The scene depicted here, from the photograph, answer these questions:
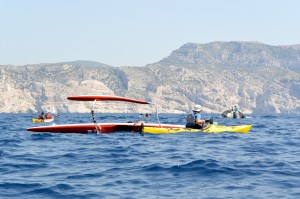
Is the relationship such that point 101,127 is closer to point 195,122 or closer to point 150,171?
point 195,122

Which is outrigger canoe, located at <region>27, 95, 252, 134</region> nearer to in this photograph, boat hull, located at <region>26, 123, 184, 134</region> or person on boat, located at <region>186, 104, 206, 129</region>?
boat hull, located at <region>26, 123, 184, 134</region>

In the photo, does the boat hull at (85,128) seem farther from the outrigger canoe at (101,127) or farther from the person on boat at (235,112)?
the person on boat at (235,112)

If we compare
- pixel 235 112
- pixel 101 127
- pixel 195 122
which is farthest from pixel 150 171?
pixel 235 112

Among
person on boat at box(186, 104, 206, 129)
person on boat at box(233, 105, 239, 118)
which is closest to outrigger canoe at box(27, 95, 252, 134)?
person on boat at box(186, 104, 206, 129)

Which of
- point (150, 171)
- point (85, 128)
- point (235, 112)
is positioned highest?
point (235, 112)

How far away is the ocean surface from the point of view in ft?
35.6

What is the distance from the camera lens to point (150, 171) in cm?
1340

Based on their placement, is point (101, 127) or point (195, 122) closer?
point (195, 122)

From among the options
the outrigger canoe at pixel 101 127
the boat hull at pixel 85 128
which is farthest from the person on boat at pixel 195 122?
the boat hull at pixel 85 128

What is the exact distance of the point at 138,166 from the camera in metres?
14.3

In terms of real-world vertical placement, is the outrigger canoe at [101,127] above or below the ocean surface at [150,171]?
above

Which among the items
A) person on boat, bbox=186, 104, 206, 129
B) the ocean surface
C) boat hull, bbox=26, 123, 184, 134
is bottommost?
the ocean surface

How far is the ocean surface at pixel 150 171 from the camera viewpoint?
10.8 m

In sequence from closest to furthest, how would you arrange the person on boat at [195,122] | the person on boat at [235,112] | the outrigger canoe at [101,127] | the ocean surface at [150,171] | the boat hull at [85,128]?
the ocean surface at [150,171]
the person on boat at [195,122]
the outrigger canoe at [101,127]
the boat hull at [85,128]
the person on boat at [235,112]
